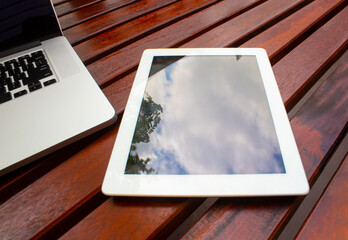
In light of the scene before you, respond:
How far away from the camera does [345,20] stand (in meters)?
0.60

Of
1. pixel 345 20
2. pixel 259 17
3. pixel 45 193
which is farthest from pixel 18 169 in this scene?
pixel 345 20

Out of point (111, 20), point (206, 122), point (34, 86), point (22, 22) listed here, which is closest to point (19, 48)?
point (22, 22)

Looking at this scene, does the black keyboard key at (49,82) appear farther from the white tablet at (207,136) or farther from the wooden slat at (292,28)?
the wooden slat at (292,28)

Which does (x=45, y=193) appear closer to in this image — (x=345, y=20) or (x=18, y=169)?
(x=18, y=169)

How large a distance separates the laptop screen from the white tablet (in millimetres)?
316

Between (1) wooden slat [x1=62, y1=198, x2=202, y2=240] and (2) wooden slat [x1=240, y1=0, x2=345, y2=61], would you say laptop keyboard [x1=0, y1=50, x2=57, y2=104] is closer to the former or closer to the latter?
(1) wooden slat [x1=62, y1=198, x2=202, y2=240]

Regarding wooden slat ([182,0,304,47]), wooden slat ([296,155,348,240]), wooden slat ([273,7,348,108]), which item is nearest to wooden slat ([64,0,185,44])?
wooden slat ([182,0,304,47])

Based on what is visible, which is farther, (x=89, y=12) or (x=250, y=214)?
(x=89, y=12)

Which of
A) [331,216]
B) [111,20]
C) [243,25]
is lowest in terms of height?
[331,216]

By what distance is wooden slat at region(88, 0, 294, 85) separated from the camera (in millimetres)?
531

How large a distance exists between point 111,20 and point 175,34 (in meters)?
0.25

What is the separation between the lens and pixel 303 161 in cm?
34

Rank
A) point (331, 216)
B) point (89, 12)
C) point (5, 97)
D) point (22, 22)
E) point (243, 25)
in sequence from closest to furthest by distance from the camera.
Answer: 1. point (331, 216)
2. point (5, 97)
3. point (22, 22)
4. point (243, 25)
5. point (89, 12)

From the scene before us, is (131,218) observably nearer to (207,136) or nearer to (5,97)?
(207,136)
